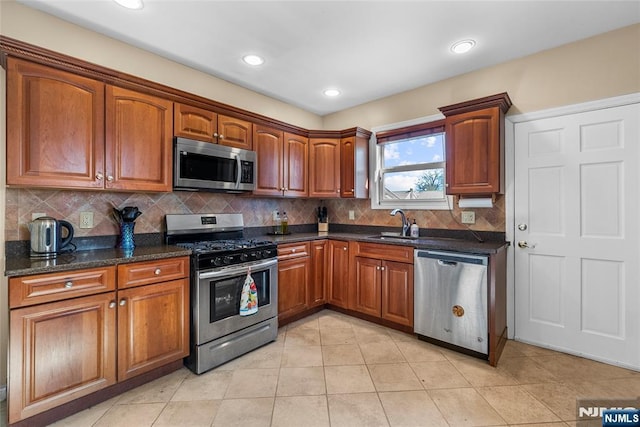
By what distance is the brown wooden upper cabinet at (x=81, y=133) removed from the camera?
1.72 meters

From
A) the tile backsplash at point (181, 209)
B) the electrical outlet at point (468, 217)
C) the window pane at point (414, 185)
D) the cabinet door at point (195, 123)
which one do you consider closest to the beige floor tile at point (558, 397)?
the tile backsplash at point (181, 209)

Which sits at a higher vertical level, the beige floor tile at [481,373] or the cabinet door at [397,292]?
the cabinet door at [397,292]

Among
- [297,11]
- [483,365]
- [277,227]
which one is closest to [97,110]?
[297,11]

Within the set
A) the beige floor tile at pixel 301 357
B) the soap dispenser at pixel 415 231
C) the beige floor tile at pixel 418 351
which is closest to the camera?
the beige floor tile at pixel 301 357

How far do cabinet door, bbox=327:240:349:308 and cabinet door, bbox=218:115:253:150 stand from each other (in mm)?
1492

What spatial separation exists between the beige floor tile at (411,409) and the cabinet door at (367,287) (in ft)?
3.68

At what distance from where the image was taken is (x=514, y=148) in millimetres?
2682

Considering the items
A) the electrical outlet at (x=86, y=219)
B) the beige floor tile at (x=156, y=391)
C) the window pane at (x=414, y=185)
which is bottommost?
the beige floor tile at (x=156, y=391)

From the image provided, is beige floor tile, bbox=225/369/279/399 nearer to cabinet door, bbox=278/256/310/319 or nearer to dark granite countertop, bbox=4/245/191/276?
cabinet door, bbox=278/256/310/319

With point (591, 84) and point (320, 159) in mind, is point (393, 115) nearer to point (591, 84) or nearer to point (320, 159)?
point (320, 159)

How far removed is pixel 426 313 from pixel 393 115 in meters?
2.34

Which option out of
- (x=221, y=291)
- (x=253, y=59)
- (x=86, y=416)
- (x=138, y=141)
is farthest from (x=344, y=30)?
(x=86, y=416)

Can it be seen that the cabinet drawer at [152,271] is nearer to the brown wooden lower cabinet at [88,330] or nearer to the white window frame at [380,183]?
the brown wooden lower cabinet at [88,330]

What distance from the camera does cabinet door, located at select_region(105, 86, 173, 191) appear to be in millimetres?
2070
